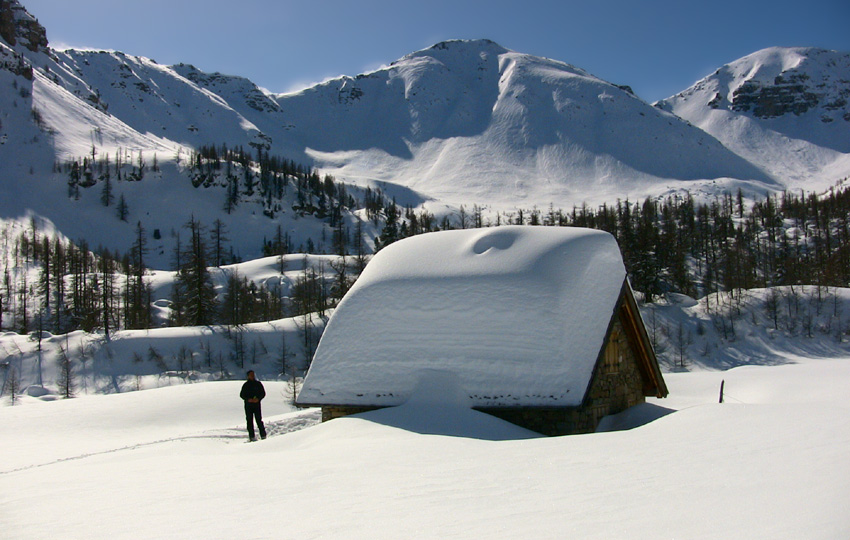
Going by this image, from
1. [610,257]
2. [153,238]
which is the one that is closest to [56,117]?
[153,238]

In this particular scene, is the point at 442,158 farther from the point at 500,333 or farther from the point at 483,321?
the point at 500,333

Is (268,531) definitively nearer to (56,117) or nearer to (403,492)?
(403,492)

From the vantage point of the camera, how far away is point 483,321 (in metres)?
13.5

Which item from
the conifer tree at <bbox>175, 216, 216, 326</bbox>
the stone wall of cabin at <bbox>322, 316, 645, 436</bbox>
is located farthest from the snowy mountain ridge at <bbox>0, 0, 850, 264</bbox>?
the stone wall of cabin at <bbox>322, 316, 645, 436</bbox>

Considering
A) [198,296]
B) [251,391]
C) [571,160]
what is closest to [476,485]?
[251,391]

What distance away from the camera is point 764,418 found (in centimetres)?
870

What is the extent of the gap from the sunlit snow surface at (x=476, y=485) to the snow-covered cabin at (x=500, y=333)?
1.27 m

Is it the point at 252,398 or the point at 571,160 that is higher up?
the point at 571,160

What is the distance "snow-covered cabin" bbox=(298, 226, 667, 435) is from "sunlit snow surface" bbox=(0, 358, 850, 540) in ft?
4.16

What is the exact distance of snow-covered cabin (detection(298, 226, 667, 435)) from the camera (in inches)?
488

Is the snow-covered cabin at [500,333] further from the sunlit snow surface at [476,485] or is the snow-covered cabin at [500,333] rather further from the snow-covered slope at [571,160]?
the snow-covered slope at [571,160]

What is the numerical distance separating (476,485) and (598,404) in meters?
8.02

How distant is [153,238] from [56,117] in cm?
6389

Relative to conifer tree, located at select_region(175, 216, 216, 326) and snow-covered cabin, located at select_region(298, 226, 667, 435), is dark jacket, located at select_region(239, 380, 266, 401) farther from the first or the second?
conifer tree, located at select_region(175, 216, 216, 326)
